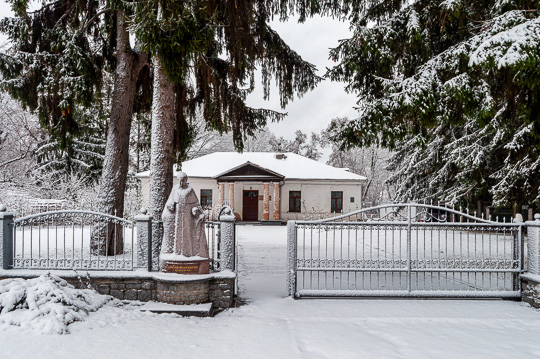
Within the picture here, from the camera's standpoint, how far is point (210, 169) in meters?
25.8

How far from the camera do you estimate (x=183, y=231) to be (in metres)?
5.68

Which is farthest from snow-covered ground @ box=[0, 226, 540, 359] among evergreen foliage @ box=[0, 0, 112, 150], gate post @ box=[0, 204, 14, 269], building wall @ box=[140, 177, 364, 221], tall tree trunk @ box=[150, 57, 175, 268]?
→ building wall @ box=[140, 177, 364, 221]

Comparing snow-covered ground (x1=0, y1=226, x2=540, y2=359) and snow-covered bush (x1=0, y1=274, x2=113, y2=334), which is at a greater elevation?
snow-covered bush (x1=0, y1=274, x2=113, y2=334)

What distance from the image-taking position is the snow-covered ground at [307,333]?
424 centimetres

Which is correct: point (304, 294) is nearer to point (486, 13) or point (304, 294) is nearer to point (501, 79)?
point (501, 79)

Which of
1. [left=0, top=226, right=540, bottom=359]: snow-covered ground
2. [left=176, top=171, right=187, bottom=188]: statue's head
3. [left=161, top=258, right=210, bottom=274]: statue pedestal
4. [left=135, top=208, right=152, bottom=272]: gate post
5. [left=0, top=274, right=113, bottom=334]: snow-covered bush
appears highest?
[left=176, top=171, right=187, bottom=188]: statue's head

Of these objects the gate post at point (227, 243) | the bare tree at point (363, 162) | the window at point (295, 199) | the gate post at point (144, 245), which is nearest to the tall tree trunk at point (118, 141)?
the gate post at point (144, 245)

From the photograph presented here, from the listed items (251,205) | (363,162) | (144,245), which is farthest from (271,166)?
(144,245)

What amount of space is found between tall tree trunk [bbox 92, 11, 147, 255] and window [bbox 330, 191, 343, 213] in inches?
734

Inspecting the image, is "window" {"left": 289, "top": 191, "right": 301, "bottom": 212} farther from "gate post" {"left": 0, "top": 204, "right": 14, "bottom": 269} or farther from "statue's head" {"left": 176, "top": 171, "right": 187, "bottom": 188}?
"gate post" {"left": 0, "top": 204, "right": 14, "bottom": 269}

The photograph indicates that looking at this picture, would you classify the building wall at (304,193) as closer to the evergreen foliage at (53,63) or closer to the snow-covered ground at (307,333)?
the evergreen foliage at (53,63)

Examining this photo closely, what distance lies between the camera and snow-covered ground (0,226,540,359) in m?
4.24

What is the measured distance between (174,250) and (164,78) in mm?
3599

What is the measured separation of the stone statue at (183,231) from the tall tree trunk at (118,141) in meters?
3.50
